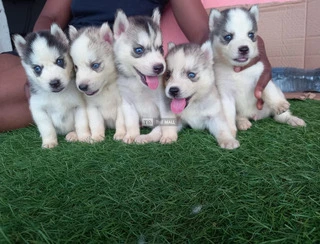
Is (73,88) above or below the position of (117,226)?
above

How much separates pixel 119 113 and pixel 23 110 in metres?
1.14

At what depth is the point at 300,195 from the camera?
147cm

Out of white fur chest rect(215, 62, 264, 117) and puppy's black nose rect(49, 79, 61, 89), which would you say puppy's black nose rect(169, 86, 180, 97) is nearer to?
white fur chest rect(215, 62, 264, 117)

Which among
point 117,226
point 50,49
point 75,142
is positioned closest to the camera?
point 117,226

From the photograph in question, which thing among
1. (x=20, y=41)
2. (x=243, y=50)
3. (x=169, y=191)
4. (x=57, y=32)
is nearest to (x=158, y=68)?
(x=243, y=50)

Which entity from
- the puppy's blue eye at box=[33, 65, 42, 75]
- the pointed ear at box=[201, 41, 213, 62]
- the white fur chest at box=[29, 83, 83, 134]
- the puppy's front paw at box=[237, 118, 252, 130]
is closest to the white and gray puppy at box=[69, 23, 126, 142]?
the white fur chest at box=[29, 83, 83, 134]

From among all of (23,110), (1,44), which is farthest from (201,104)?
(1,44)

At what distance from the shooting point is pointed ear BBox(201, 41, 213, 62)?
7.93 feet

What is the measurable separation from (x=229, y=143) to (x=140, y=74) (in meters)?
0.89

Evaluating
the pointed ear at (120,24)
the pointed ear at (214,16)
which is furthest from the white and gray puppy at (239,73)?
the pointed ear at (120,24)

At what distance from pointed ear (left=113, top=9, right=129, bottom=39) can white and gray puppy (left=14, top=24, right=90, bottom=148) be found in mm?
417

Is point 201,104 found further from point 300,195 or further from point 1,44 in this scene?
point 1,44

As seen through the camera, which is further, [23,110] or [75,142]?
[23,110]

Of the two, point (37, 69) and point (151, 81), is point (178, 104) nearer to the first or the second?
point (151, 81)
